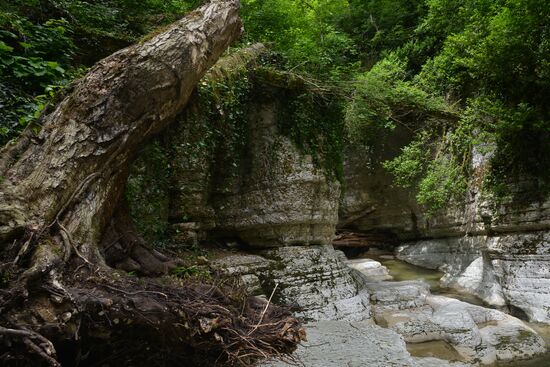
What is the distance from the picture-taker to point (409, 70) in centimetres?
1281

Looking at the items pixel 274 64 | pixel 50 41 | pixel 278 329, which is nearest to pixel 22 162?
pixel 278 329

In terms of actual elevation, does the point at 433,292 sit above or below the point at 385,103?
below

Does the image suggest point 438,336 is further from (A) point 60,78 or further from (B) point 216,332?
(A) point 60,78

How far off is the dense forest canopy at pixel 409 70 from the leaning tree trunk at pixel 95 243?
562 mm

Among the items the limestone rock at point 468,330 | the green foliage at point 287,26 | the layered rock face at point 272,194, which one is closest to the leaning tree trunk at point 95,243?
the layered rock face at point 272,194

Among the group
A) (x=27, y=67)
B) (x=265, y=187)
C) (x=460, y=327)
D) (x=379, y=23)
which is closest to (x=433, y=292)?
(x=460, y=327)

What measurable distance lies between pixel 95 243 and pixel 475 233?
900 centimetres

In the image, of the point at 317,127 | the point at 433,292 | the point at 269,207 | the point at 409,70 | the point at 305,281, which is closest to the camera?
the point at 305,281

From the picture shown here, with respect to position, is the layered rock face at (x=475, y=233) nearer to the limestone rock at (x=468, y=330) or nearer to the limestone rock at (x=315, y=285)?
the limestone rock at (x=468, y=330)

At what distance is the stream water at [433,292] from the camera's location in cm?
553

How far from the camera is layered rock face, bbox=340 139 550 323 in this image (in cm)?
761

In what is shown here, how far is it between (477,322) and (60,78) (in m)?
7.46

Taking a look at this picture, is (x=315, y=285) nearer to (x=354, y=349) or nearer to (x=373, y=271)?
(x=354, y=349)

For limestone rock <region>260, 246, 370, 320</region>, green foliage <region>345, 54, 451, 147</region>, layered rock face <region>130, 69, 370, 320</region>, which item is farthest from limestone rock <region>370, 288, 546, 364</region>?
green foliage <region>345, 54, 451, 147</region>
